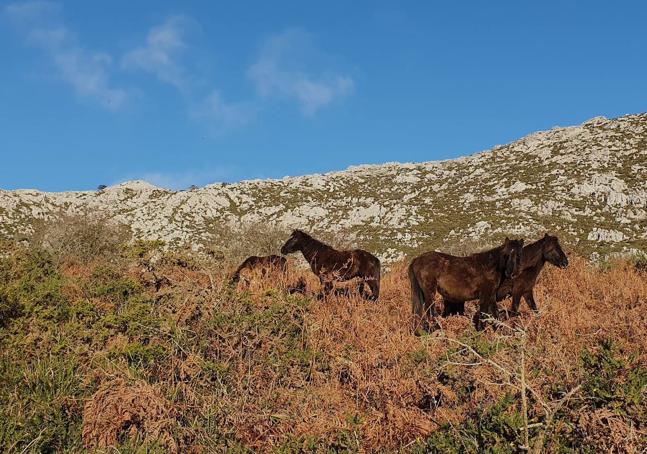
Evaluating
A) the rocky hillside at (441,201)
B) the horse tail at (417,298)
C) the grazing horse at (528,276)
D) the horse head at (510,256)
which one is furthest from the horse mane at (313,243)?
the rocky hillside at (441,201)

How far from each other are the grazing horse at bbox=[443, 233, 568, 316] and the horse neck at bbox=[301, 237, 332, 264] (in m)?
4.24

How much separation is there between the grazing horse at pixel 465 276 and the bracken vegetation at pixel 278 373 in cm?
47

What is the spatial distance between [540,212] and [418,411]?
42228mm

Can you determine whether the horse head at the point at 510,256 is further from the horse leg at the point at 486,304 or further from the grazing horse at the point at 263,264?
the grazing horse at the point at 263,264

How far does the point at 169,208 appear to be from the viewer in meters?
51.9

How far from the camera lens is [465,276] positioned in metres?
9.49

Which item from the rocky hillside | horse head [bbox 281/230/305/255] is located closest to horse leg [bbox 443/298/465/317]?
horse head [bbox 281/230/305/255]

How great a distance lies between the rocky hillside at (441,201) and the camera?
41.1 m

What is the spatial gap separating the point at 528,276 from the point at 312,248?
18.4 feet

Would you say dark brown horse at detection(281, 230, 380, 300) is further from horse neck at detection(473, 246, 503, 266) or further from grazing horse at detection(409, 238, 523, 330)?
horse neck at detection(473, 246, 503, 266)

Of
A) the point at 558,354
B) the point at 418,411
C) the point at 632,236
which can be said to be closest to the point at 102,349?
the point at 418,411

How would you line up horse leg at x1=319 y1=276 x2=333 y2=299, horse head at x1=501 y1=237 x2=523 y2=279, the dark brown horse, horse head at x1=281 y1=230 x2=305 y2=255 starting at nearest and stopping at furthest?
horse head at x1=501 y1=237 x2=523 y2=279 < horse leg at x1=319 y1=276 x2=333 y2=299 < the dark brown horse < horse head at x1=281 y1=230 x2=305 y2=255

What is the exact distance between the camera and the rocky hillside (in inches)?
1617

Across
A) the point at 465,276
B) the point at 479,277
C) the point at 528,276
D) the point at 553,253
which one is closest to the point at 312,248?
the point at 465,276
